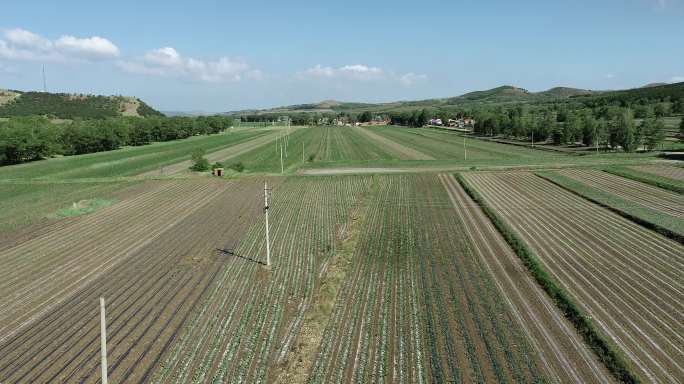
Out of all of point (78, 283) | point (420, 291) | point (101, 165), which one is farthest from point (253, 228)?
point (101, 165)

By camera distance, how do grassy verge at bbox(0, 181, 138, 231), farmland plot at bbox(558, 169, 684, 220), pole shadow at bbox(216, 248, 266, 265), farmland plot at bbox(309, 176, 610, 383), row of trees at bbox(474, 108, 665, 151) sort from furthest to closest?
row of trees at bbox(474, 108, 665, 151) < grassy verge at bbox(0, 181, 138, 231) < farmland plot at bbox(558, 169, 684, 220) < pole shadow at bbox(216, 248, 266, 265) < farmland plot at bbox(309, 176, 610, 383)

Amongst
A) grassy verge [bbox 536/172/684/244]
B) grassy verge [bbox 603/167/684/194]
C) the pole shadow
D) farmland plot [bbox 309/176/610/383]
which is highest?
grassy verge [bbox 603/167/684/194]

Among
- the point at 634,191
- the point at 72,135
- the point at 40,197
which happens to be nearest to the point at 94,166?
the point at 72,135

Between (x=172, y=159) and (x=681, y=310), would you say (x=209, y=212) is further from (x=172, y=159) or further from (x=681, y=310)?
(x=172, y=159)

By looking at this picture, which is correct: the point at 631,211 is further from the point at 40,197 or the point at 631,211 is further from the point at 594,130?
the point at 594,130

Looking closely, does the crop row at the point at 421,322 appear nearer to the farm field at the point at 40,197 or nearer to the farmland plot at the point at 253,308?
the farmland plot at the point at 253,308

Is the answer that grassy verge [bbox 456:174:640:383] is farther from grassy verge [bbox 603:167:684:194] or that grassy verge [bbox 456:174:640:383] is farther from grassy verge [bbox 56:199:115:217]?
grassy verge [bbox 56:199:115:217]

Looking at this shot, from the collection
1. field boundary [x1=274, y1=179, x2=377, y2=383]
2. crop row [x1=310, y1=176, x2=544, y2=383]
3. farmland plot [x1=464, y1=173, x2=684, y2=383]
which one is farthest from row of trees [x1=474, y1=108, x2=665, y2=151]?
field boundary [x1=274, y1=179, x2=377, y2=383]
